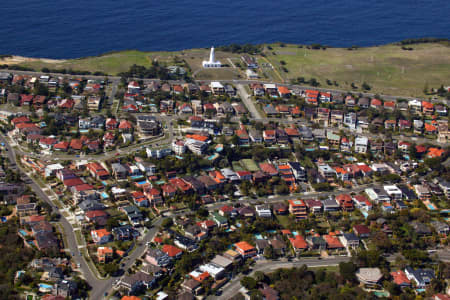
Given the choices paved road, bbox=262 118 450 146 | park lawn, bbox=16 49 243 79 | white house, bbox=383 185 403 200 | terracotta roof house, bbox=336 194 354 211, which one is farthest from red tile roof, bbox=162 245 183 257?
park lawn, bbox=16 49 243 79

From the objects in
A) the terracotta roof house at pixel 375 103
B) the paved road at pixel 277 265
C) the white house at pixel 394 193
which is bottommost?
the paved road at pixel 277 265

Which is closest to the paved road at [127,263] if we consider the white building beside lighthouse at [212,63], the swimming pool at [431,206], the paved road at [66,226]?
the paved road at [66,226]

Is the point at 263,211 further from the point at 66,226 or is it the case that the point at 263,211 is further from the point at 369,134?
the point at 369,134

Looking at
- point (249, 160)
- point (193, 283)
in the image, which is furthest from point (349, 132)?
point (193, 283)

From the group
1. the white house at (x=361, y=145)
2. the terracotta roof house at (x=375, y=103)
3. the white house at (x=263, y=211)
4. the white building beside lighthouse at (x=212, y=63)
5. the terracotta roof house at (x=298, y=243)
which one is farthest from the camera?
the white building beside lighthouse at (x=212, y=63)

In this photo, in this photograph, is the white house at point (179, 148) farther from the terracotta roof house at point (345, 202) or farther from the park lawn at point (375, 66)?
the park lawn at point (375, 66)

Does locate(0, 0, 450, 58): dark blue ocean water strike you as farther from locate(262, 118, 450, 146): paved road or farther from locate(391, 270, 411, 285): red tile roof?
locate(391, 270, 411, 285): red tile roof
